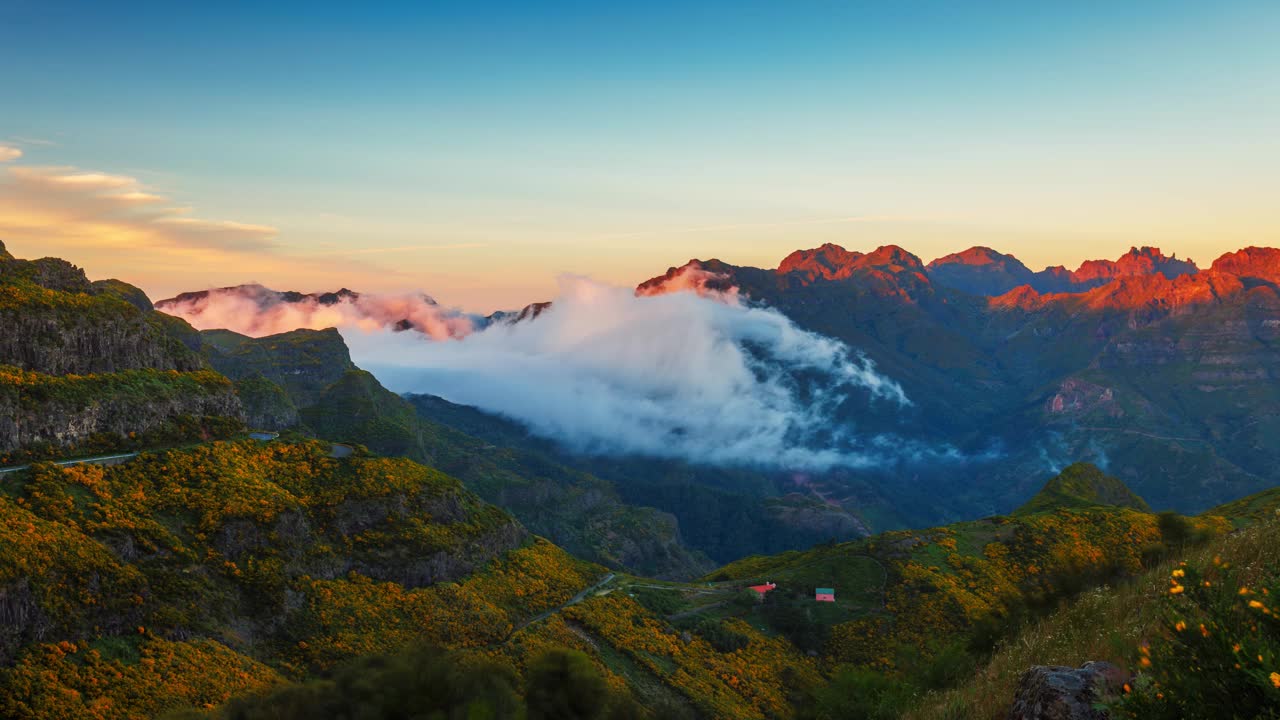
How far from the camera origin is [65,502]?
253 ft

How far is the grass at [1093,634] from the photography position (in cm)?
2102

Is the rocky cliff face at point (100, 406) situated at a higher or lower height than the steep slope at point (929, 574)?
higher

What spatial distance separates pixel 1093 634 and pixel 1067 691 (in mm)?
11336

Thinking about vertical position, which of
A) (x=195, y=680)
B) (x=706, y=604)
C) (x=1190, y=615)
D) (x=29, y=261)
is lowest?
(x=706, y=604)

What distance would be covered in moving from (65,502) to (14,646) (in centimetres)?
2171

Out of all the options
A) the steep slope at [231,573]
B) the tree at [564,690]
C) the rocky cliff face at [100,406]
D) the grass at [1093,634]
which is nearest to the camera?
the grass at [1093,634]

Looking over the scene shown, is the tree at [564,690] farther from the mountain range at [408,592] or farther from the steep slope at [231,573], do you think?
the steep slope at [231,573]

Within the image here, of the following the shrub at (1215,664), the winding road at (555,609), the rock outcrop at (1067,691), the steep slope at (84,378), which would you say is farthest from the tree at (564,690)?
the steep slope at (84,378)

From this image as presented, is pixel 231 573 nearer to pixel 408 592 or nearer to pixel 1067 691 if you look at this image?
pixel 408 592

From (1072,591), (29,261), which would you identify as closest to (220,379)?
(29,261)

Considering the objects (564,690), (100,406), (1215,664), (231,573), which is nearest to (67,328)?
(100,406)

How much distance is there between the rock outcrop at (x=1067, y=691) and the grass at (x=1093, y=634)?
266cm

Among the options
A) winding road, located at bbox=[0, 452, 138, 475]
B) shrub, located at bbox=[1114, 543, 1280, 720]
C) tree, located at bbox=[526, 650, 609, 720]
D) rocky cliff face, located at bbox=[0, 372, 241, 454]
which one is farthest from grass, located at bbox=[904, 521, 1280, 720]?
rocky cliff face, located at bbox=[0, 372, 241, 454]

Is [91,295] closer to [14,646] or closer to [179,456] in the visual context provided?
[179,456]
